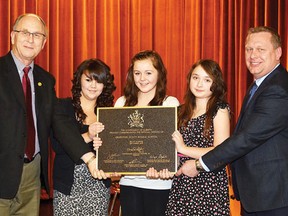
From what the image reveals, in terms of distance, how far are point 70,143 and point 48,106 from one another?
1.09ft

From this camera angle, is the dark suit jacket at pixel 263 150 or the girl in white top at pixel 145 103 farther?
the girl in white top at pixel 145 103

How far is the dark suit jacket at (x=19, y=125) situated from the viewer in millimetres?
3170

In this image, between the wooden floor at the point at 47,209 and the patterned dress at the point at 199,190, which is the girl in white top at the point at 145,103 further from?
the wooden floor at the point at 47,209

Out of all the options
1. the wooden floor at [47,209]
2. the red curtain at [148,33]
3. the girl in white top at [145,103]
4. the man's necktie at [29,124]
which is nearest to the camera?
the man's necktie at [29,124]

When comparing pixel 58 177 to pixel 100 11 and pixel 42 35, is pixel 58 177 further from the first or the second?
pixel 100 11

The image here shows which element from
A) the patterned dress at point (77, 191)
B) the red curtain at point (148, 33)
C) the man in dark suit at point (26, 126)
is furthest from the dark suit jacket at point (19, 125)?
the red curtain at point (148, 33)

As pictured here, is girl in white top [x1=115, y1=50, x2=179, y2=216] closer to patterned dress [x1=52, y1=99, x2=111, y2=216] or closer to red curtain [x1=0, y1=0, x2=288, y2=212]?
patterned dress [x1=52, y1=99, x2=111, y2=216]

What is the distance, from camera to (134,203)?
11.3ft

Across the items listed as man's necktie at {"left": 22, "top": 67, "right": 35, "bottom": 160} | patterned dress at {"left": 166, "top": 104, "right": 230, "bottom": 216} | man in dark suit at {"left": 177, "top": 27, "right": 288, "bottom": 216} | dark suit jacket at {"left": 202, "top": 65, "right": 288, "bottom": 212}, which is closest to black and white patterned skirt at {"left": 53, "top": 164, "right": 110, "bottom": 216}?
man's necktie at {"left": 22, "top": 67, "right": 35, "bottom": 160}

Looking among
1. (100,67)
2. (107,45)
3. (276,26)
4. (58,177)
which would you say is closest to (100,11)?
(107,45)

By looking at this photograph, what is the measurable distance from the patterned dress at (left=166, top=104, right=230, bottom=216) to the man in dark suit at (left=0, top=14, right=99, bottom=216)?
0.63 meters

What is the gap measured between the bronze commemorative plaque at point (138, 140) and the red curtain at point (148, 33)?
14.1 ft

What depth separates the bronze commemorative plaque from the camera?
10.7 feet

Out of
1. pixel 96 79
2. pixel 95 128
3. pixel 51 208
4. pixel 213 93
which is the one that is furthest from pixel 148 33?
pixel 95 128
